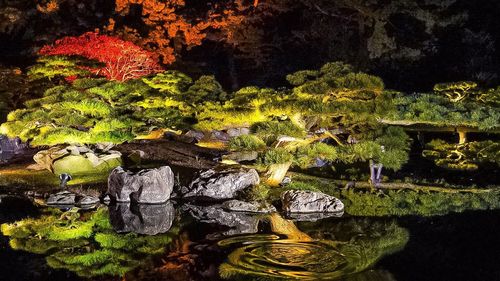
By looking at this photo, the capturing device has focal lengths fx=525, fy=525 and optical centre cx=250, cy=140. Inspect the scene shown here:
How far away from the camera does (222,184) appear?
9.65m

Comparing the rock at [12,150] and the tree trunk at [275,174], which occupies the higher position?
the tree trunk at [275,174]

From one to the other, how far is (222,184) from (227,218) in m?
1.52

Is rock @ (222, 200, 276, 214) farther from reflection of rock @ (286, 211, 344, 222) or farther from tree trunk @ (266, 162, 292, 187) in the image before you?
tree trunk @ (266, 162, 292, 187)

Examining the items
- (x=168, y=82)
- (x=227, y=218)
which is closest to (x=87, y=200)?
(x=227, y=218)

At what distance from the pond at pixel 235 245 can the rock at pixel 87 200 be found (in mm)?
496

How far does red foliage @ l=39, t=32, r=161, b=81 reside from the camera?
14.9 meters

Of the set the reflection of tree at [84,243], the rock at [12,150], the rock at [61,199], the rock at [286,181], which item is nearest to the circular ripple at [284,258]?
the reflection of tree at [84,243]

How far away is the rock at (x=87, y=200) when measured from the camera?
30.8 feet

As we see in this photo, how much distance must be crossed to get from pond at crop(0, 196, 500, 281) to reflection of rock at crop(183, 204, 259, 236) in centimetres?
2

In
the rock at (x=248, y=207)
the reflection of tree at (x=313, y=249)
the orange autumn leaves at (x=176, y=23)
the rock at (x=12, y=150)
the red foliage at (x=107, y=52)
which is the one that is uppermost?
Result: the orange autumn leaves at (x=176, y=23)

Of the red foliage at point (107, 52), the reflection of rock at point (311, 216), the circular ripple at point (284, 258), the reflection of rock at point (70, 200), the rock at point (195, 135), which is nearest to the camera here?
the circular ripple at point (284, 258)

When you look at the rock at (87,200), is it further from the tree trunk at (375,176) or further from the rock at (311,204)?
the tree trunk at (375,176)

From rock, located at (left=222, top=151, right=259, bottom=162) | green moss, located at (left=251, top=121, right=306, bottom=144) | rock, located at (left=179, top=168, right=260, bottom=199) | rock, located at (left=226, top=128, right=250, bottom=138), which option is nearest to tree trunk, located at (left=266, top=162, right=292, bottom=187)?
rock, located at (left=179, top=168, right=260, bottom=199)

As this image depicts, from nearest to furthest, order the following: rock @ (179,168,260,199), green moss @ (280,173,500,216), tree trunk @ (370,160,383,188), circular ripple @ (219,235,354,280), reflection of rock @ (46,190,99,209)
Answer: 1. circular ripple @ (219,235,354,280)
2. green moss @ (280,173,500,216)
3. reflection of rock @ (46,190,99,209)
4. rock @ (179,168,260,199)
5. tree trunk @ (370,160,383,188)
